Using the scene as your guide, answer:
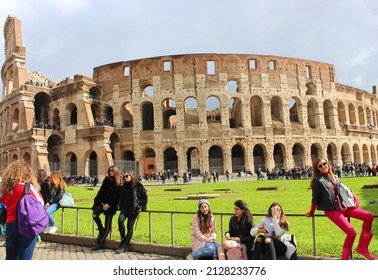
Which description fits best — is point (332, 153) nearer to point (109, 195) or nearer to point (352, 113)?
point (352, 113)

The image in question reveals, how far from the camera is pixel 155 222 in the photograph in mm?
9469

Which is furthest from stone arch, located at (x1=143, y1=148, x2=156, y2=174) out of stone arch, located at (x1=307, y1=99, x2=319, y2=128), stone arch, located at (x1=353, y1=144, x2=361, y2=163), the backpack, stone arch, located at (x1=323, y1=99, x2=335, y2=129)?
the backpack

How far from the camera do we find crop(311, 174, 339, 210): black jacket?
4673 millimetres

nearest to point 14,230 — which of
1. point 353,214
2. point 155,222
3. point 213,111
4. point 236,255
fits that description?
point 236,255

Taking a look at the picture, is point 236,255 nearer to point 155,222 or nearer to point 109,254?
point 109,254

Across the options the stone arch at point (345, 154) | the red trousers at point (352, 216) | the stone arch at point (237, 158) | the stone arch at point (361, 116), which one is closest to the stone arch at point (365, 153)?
the stone arch at point (361, 116)

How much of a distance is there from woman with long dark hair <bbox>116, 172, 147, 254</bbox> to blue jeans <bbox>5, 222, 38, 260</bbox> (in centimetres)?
230

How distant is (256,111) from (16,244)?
35.0 meters

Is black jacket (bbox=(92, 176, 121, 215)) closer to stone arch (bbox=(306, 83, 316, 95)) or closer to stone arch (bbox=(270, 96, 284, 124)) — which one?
stone arch (bbox=(270, 96, 284, 124))

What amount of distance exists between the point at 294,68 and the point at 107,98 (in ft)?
65.2

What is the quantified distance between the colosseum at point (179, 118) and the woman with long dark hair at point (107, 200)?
2443 cm

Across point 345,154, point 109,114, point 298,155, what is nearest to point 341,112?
point 345,154

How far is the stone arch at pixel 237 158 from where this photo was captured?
113 feet

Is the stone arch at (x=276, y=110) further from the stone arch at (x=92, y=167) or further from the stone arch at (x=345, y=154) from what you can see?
the stone arch at (x=92, y=167)
